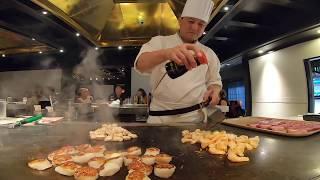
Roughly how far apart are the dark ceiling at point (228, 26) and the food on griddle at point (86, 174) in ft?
7.03

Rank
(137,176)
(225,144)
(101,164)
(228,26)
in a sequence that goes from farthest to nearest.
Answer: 1. (228,26)
2. (225,144)
3. (101,164)
4. (137,176)

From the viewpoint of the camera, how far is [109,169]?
2.38 ft

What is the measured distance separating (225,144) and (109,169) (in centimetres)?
50

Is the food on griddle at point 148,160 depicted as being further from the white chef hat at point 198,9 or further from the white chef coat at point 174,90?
the white chef hat at point 198,9

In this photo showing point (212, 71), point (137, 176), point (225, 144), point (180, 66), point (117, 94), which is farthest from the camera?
point (117, 94)

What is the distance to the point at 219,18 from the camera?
10.0 feet

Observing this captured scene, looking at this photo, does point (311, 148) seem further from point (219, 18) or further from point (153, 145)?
point (219, 18)

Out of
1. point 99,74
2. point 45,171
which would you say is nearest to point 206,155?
point 45,171

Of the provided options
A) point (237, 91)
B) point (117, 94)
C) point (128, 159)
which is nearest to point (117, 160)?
point (128, 159)

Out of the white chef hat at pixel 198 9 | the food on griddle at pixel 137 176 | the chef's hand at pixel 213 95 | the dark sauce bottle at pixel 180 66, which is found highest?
the white chef hat at pixel 198 9

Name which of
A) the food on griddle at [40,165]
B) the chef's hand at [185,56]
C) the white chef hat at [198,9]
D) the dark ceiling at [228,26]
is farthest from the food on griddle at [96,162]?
the dark ceiling at [228,26]

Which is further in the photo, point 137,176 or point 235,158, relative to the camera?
point 235,158

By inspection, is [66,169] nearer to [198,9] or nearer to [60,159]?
[60,159]

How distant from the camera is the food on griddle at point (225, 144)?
0.89m
